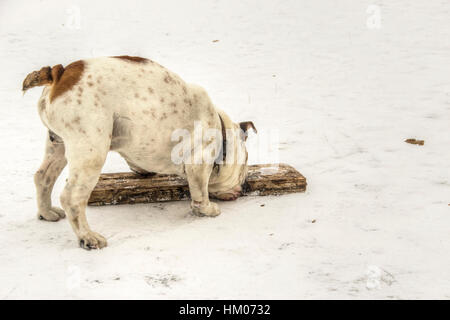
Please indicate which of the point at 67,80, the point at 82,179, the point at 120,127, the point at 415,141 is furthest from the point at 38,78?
the point at 415,141

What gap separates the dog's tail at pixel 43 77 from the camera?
10.2 feet

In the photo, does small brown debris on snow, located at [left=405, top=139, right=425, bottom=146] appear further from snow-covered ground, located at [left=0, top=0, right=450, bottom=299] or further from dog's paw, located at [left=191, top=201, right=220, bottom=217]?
dog's paw, located at [left=191, top=201, right=220, bottom=217]

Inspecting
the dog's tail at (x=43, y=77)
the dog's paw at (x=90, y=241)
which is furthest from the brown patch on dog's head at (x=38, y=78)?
the dog's paw at (x=90, y=241)

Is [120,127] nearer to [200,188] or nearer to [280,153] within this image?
[200,188]

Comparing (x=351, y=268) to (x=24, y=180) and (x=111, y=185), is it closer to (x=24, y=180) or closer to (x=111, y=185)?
(x=111, y=185)

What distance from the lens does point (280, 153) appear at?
5.24 metres

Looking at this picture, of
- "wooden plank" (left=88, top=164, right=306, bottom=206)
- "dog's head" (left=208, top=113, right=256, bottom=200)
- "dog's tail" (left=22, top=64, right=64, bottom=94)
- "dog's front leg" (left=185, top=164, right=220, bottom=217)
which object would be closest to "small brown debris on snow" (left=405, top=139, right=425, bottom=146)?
"wooden plank" (left=88, top=164, right=306, bottom=206)

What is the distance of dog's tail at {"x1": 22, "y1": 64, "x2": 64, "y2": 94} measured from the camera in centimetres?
310

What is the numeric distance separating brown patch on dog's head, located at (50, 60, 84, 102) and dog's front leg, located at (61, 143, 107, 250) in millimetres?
322

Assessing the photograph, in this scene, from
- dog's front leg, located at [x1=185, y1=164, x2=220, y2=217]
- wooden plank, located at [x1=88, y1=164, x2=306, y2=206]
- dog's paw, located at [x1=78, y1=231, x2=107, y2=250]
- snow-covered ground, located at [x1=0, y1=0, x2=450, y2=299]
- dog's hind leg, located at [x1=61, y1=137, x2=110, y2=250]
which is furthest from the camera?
wooden plank, located at [x1=88, y1=164, x2=306, y2=206]

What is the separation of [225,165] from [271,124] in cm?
246

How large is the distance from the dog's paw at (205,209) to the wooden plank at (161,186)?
0.33 meters

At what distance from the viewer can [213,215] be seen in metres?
3.80

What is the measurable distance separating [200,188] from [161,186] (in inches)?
17.5
